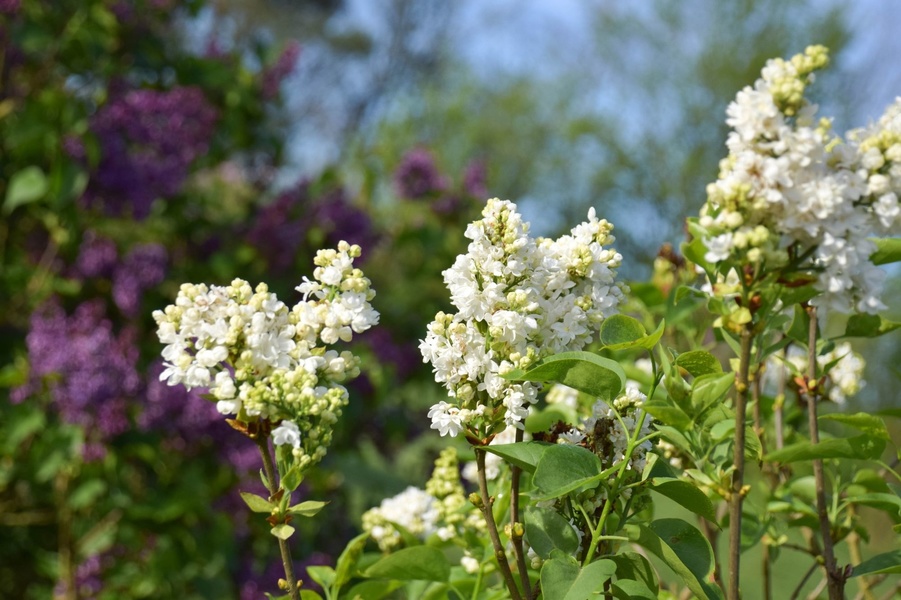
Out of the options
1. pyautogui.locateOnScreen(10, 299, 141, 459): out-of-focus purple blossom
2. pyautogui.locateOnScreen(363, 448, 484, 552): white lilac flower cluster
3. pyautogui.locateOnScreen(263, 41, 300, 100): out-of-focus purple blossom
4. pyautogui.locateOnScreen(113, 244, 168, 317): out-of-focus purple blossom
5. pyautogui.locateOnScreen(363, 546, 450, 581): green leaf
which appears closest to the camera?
pyautogui.locateOnScreen(363, 546, 450, 581): green leaf

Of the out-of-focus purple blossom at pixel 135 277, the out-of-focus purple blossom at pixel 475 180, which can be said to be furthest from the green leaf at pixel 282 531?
the out-of-focus purple blossom at pixel 475 180

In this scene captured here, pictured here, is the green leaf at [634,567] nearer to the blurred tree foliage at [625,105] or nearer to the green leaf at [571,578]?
the green leaf at [571,578]

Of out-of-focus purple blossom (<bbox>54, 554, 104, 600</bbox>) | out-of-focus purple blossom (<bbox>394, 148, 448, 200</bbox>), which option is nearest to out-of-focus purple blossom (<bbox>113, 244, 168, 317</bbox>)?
out-of-focus purple blossom (<bbox>54, 554, 104, 600</bbox>)

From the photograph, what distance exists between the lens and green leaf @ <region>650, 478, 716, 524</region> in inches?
20.1

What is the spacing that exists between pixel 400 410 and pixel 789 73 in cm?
209

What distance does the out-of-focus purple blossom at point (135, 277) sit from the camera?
1868 millimetres

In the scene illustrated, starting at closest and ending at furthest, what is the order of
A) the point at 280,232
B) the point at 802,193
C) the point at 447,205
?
1. the point at 802,193
2. the point at 280,232
3. the point at 447,205

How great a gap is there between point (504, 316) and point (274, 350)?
14 cm

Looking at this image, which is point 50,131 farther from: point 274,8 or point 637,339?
point 274,8

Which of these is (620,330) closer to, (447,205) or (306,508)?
(306,508)

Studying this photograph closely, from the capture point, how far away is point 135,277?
6.16 ft

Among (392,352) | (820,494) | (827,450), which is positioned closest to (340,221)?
(392,352)

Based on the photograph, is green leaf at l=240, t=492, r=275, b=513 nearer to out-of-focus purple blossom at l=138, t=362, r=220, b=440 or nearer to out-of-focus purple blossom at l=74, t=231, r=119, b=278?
out-of-focus purple blossom at l=138, t=362, r=220, b=440

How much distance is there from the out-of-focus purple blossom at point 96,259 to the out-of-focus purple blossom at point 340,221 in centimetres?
47
